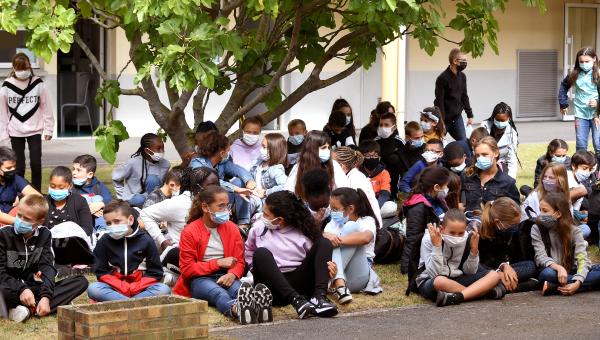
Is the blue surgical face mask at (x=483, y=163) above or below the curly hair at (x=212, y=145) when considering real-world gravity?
below

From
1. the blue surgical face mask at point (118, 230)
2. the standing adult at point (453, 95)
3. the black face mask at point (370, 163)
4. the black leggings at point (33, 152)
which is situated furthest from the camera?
the standing adult at point (453, 95)

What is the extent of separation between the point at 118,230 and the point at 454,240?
2601mm

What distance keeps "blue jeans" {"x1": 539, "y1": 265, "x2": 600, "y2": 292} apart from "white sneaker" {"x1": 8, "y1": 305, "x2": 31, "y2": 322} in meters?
4.22

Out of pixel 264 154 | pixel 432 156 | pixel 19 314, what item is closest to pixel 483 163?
pixel 432 156

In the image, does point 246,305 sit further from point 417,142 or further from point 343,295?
point 417,142

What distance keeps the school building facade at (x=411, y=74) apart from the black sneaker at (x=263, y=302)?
9929 mm

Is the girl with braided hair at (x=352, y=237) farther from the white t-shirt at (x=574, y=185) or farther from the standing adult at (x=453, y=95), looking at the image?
the standing adult at (x=453, y=95)

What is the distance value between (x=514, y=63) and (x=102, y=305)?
70.3 ft

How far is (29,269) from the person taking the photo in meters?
9.47

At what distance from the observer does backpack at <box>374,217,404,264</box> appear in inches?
458

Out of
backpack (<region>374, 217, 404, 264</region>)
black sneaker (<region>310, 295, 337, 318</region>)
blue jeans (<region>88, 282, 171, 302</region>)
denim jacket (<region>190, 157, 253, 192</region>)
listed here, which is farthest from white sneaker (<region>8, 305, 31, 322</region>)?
backpack (<region>374, 217, 404, 264</region>)

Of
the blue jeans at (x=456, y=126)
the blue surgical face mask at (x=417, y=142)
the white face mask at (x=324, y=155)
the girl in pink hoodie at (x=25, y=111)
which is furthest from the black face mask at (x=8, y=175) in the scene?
the blue jeans at (x=456, y=126)

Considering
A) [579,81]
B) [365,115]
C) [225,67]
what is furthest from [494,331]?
[365,115]

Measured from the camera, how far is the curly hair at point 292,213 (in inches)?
388
